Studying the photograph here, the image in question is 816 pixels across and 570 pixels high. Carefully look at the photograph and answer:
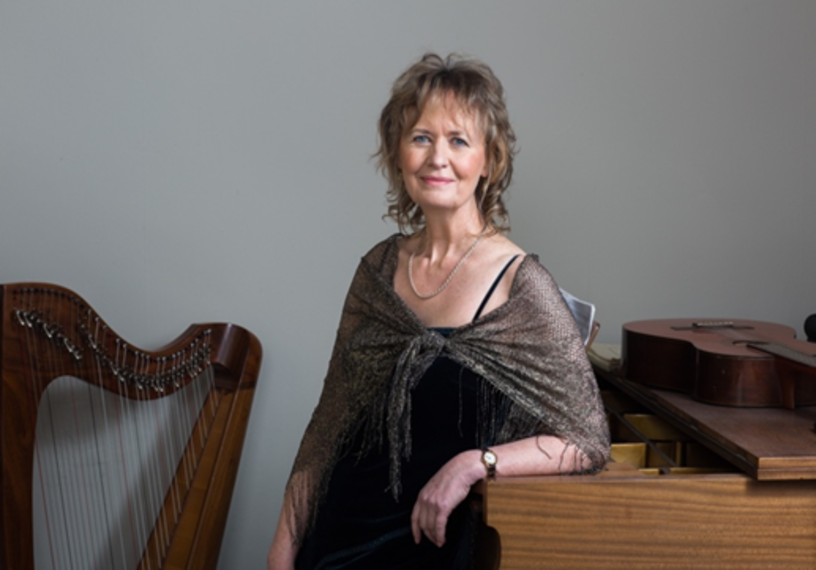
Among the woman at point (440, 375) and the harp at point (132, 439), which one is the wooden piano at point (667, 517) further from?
the harp at point (132, 439)

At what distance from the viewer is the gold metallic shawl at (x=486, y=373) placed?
1661mm

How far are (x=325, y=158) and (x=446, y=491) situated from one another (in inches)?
55.2

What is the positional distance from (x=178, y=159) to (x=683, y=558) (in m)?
1.78

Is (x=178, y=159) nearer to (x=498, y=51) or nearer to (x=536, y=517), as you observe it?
(x=498, y=51)

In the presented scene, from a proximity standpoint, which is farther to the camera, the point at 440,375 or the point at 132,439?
the point at 132,439

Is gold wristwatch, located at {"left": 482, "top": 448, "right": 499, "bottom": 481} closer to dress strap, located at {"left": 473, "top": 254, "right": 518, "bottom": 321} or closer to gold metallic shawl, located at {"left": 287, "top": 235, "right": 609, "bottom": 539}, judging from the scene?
gold metallic shawl, located at {"left": 287, "top": 235, "right": 609, "bottom": 539}

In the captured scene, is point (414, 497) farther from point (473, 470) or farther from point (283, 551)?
point (283, 551)

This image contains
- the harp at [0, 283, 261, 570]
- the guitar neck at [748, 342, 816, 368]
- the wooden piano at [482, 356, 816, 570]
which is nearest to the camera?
the wooden piano at [482, 356, 816, 570]

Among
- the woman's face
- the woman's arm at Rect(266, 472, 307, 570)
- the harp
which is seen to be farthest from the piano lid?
the harp

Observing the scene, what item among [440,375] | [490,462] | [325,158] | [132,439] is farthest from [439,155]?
[132,439]

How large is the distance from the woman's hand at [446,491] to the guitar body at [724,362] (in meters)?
0.63

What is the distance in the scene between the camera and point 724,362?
75.9 inches

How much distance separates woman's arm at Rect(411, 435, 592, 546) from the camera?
5.18 ft

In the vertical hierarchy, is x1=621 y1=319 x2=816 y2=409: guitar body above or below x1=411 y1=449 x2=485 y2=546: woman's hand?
above
